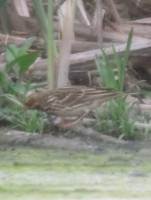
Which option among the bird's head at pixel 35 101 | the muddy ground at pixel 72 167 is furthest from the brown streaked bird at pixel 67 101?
the muddy ground at pixel 72 167

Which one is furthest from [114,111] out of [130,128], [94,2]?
[94,2]

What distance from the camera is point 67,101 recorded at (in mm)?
5730

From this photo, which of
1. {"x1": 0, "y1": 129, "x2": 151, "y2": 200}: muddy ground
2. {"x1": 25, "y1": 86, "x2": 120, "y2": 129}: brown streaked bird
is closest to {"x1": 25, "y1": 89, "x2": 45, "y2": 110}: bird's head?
{"x1": 25, "y1": 86, "x2": 120, "y2": 129}: brown streaked bird

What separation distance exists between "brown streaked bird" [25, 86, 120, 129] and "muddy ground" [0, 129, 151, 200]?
15cm

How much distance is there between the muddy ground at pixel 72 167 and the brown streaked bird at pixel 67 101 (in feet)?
0.48

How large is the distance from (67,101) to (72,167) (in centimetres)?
103

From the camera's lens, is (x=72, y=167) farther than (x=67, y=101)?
No

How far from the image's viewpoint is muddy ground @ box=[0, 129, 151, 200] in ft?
14.0

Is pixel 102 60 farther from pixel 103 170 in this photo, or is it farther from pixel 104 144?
pixel 103 170

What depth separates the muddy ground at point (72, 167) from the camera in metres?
4.26

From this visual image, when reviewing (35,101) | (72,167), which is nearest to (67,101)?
(35,101)

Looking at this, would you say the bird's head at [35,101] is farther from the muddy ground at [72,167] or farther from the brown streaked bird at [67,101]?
the muddy ground at [72,167]

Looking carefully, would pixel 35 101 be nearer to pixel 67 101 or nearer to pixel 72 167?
pixel 67 101

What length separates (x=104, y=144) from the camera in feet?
17.4
